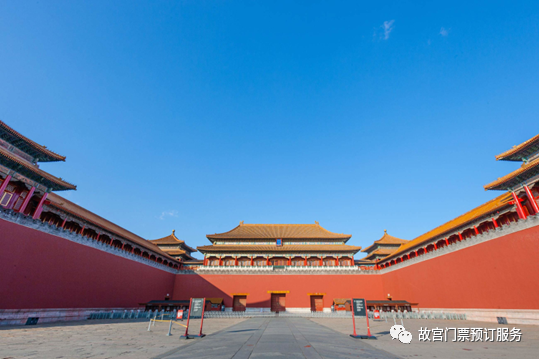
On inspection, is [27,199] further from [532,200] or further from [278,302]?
[532,200]

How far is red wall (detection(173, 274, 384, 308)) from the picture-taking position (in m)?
25.6

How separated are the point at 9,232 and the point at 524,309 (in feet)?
88.4

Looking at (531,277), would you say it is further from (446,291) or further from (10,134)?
(10,134)

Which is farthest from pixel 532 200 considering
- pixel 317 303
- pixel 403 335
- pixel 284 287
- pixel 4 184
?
pixel 4 184

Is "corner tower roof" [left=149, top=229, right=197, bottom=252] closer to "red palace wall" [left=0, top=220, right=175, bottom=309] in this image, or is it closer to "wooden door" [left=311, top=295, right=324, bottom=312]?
"red palace wall" [left=0, top=220, right=175, bottom=309]

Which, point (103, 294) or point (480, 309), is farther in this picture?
point (103, 294)

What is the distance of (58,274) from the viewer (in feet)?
47.5

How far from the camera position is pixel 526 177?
517 inches

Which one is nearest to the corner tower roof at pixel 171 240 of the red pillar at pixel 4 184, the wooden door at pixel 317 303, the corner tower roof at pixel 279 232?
the corner tower roof at pixel 279 232

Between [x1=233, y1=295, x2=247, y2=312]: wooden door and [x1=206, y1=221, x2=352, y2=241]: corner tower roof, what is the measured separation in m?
6.90

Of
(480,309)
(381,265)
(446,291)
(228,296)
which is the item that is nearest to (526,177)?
(480,309)

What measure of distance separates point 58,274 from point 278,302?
1932 centimetres

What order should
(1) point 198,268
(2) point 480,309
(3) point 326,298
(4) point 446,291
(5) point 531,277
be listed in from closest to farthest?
(5) point 531,277 → (2) point 480,309 → (4) point 446,291 → (3) point 326,298 → (1) point 198,268

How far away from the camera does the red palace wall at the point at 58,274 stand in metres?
12.2
